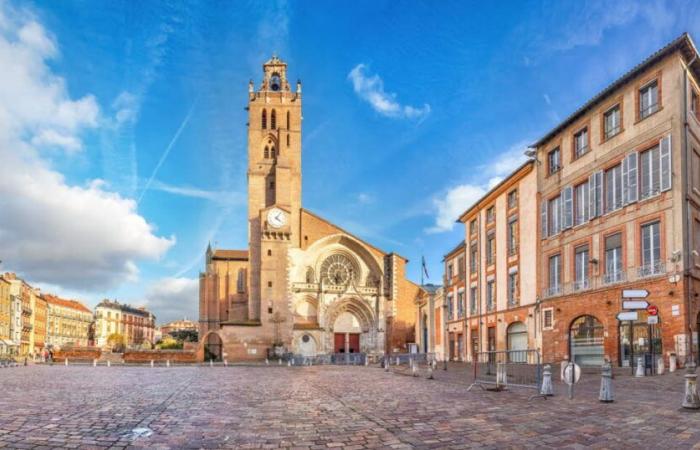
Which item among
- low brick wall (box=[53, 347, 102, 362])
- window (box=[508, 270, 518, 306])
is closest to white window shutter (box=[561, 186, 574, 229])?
window (box=[508, 270, 518, 306])

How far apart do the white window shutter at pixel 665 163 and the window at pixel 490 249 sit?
14.8 m

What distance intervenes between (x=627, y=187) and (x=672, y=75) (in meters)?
4.58

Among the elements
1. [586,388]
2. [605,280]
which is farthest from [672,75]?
[586,388]

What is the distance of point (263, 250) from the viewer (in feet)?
170

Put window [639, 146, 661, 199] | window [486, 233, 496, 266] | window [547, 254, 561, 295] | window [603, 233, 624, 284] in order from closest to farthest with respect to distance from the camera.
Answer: window [639, 146, 661, 199], window [603, 233, 624, 284], window [547, 254, 561, 295], window [486, 233, 496, 266]

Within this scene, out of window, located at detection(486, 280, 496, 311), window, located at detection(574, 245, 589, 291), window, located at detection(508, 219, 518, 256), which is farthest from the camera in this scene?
window, located at detection(486, 280, 496, 311)

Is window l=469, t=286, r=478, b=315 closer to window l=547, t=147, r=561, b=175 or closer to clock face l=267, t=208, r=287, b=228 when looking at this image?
window l=547, t=147, r=561, b=175

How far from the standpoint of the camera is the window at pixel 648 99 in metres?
20.4

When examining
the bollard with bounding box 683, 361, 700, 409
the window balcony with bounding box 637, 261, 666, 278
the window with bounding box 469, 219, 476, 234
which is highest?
the window with bounding box 469, 219, 476, 234

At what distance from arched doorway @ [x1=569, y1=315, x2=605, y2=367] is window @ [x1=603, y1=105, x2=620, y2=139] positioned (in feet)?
27.2

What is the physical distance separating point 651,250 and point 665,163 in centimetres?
336

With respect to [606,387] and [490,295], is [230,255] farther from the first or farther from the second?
[606,387]

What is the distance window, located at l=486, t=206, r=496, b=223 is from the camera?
34.4 m

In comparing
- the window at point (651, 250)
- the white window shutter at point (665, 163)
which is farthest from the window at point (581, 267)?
the white window shutter at point (665, 163)
